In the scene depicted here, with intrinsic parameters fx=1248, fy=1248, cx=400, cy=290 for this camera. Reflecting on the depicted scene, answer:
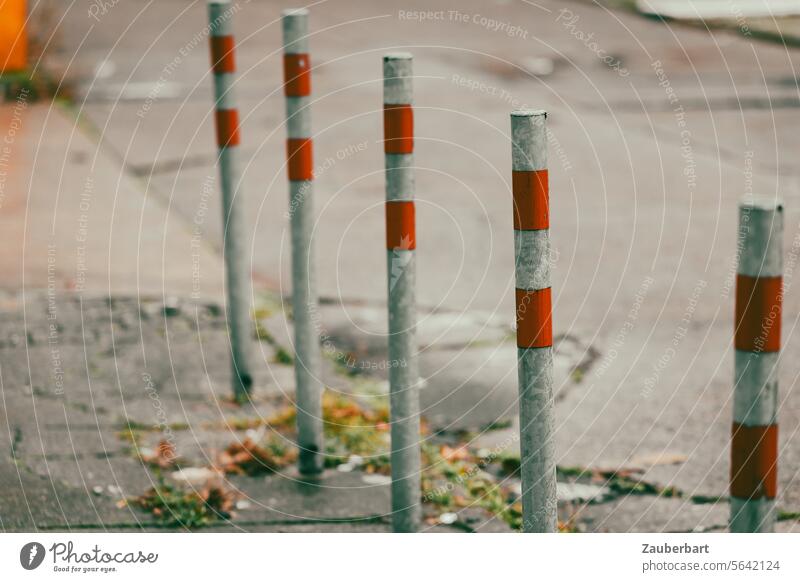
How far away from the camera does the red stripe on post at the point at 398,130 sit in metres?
3.27

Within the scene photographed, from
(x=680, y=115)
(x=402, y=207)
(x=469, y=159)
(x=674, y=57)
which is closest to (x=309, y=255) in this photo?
(x=402, y=207)

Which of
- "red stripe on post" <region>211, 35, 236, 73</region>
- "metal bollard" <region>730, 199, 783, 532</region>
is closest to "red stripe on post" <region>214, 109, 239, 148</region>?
"red stripe on post" <region>211, 35, 236, 73</region>

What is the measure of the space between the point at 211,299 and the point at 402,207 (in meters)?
2.55

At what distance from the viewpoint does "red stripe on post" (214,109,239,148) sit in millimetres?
4467

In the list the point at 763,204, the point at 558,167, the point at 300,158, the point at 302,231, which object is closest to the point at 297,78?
the point at 300,158

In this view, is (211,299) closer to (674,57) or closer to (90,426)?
(90,426)

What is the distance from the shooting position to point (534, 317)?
110 inches

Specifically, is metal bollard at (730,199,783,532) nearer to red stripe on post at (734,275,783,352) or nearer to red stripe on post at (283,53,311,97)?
red stripe on post at (734,275,783,352)

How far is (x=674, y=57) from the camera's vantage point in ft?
37.6

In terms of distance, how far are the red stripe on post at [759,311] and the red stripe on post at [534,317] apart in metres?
0.43

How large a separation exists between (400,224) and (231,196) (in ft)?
4.52

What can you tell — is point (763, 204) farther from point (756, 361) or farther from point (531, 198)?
point (531, 198)

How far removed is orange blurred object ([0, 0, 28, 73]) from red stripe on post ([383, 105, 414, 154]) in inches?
301
